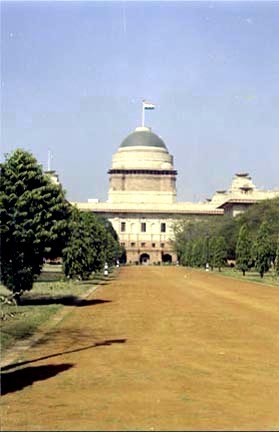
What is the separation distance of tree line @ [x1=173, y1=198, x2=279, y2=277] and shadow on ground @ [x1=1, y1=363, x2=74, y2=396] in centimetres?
3822

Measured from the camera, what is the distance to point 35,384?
33.7 ft

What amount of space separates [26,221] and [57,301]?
3.73m

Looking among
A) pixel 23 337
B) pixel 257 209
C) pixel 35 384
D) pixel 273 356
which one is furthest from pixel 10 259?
pixel 257 209

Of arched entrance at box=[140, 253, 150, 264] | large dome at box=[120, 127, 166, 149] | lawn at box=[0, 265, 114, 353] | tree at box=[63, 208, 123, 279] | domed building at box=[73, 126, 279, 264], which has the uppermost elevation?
large dome at box=[120, 127, 166, 149]

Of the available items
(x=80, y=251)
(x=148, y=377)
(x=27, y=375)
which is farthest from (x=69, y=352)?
(x=80, y=251)

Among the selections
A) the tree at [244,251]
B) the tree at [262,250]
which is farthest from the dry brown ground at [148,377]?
the tree at [244,251]

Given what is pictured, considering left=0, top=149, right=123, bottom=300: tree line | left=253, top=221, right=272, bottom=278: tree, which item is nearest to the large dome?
left=253, top=221, right=272, bottom=278: tree

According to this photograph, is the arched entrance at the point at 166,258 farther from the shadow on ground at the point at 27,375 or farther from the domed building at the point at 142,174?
the shadow on ground at the point at 27,375

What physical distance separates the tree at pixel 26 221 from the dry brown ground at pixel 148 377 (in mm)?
3641

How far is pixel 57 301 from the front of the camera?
26234 mm

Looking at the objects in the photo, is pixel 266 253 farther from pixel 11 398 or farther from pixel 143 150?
pixel 143 150

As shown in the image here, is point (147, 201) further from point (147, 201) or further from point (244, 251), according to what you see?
point (244, 251)

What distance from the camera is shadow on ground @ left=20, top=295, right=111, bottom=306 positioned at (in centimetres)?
2501

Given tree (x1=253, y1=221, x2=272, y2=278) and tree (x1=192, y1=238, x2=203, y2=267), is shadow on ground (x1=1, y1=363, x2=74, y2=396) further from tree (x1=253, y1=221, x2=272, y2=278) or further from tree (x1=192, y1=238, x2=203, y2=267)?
tree (x1=192, y1=238, x2=203, y2=267)
